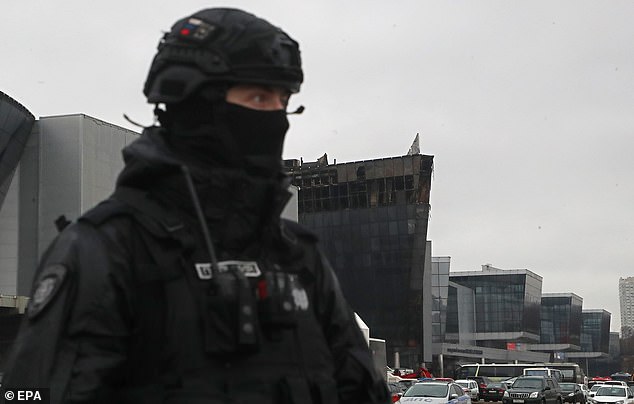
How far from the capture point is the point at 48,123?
40.8 meters

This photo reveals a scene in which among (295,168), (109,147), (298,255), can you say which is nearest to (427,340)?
(295,168)

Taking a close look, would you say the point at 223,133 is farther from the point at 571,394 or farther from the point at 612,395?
the point at 571,394

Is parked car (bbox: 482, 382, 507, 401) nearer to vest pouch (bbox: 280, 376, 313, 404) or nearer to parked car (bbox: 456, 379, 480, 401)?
parked car (bbox: 456, 379, 480, 401)

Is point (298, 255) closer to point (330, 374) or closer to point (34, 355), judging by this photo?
point (330, 374)

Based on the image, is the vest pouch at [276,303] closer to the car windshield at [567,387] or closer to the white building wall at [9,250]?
the white building wall at [9,250]

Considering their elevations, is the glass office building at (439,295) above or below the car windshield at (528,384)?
above

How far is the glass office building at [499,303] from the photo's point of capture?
376ft

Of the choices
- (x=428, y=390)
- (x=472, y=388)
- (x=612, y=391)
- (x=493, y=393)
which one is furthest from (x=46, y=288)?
(x=472, y=388)

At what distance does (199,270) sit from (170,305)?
105 millimetres

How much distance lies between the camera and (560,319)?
147875 millimetres

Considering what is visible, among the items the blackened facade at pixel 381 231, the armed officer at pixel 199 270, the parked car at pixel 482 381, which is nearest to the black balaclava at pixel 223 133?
the armed officer at pixel 199 270

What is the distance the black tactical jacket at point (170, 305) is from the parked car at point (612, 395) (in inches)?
1396

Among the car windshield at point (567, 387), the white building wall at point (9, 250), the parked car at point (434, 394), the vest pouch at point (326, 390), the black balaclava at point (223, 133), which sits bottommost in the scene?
the car windshield at point (567, 387)

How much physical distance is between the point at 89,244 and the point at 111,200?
17 cm
